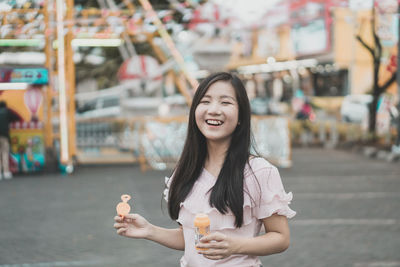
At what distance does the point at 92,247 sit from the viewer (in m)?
6.55

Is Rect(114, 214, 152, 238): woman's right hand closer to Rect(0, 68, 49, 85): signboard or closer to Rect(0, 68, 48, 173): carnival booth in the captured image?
Rect(0, 68, 49, 85): signboard

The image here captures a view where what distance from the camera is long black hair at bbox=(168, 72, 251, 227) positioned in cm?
230

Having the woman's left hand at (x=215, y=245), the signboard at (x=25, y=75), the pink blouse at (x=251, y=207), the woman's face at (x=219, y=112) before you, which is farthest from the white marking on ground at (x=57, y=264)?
the signboard at (x=25, y=75)

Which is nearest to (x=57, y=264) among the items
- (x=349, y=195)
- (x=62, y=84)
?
(x=349, y=195)

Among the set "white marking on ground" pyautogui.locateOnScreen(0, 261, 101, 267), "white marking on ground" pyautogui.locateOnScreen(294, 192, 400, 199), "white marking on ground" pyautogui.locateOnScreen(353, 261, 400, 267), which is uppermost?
"white marking on ground" pyautogui.locateOnScreen(0, 261, 101, 267)

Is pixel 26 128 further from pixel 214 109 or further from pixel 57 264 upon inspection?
pixel 214 109

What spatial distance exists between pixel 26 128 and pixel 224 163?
11454 mm

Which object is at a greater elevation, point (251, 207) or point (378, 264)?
point (251, 207)

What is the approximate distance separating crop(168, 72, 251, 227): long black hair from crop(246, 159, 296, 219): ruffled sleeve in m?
0.06

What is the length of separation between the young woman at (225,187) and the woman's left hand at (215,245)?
0.10m

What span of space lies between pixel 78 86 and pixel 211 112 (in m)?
27.2

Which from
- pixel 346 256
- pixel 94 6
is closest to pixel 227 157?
pixel 346 256

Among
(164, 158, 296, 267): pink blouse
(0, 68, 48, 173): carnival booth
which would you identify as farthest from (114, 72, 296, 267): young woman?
(0, 68, 48, 173): carnival booth

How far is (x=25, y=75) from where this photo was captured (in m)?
11.9
